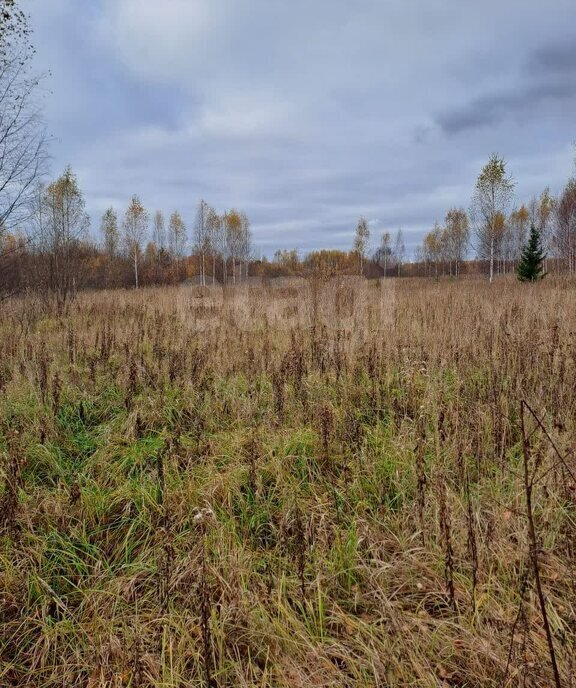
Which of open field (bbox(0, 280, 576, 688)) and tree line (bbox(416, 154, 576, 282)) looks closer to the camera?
open field (bbox(0, 280, 576, 688))

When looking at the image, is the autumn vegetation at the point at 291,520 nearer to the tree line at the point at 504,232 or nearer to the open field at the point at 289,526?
the open field at the point at 289,526

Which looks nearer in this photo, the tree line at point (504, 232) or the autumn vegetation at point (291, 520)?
the autumn vegetation at point (291, 520)

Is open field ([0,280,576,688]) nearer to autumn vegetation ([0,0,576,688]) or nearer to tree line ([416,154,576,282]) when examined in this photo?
autumn vegetation ([0,0,576,688])

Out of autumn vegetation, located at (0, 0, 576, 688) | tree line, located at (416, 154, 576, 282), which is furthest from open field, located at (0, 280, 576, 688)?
tree line, located at (416, 154, 576, 282)

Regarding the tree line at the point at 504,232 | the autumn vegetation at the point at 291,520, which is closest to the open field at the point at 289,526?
the autumn vegetation at the point at 291,520

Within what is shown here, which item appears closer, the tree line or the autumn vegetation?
the autumn vegetation

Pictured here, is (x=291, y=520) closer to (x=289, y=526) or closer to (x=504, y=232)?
(x=289, y=526)

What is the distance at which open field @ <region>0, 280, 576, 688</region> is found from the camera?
1485mm

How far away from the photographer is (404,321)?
22.1 ft

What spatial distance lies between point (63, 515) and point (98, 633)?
801 mm

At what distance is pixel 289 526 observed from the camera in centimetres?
194

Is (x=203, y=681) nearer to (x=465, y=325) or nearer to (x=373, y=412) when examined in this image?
(x=373, y=412)

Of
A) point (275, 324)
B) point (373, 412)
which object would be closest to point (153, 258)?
point (275, 324)

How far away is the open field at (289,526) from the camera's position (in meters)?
1.49
